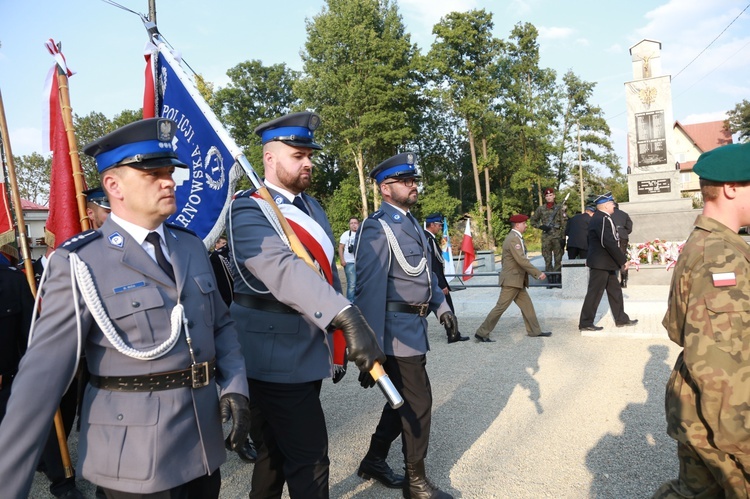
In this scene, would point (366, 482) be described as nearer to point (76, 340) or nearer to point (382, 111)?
point (76, 340)

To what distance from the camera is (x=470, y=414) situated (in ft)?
16.8

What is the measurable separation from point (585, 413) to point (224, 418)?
12.8 ft

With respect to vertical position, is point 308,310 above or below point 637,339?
above

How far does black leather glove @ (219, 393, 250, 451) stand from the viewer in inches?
81.3

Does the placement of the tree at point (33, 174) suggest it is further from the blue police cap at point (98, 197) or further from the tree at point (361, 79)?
the blue police cap at point (98, 197)

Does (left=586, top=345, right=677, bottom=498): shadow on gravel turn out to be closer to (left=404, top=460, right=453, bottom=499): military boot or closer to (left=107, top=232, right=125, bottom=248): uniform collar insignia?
(left=404, top=460, right=453, bottom=499): military boot

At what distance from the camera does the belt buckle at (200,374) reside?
6.77 ft

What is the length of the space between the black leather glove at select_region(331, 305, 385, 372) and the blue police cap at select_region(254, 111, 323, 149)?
3.51 ft

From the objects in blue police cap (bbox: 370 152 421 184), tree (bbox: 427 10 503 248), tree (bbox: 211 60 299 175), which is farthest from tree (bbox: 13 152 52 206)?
blue police cap (bbox: 370 152 421 184)

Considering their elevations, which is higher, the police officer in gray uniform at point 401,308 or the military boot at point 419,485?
the police officer in gray uniform at point 401,308

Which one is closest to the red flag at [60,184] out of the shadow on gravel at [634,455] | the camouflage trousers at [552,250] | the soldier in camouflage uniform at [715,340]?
the soldier in camouflage uniform at [715,340]

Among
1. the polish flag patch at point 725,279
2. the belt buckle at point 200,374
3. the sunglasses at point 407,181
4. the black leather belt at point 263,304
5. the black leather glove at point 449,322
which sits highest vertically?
the sunglasses at point 407,181

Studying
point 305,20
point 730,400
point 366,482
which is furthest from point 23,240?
point 305,20

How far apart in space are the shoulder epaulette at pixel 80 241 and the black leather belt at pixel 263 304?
3.05 ft
